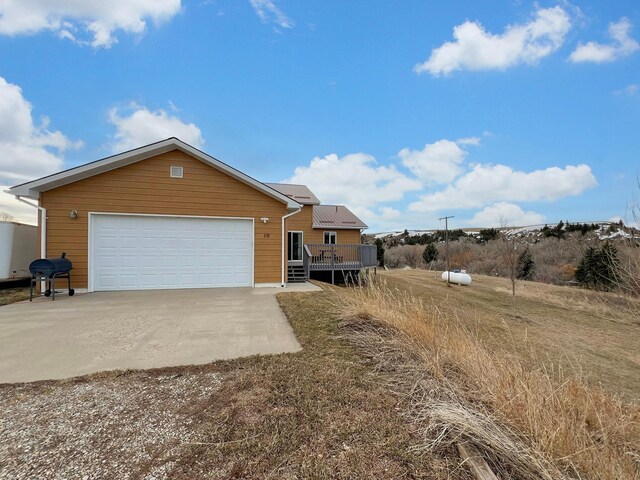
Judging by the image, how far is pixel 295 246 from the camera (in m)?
17.3

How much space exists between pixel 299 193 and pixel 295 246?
11.9 ft

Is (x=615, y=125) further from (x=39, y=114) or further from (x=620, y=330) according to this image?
(x=39, y=114)

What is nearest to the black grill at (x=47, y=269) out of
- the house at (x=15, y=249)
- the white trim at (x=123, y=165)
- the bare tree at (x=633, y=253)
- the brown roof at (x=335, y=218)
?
the white trim at (x=123, y=165)

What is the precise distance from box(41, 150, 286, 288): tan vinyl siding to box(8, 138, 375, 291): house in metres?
0.03

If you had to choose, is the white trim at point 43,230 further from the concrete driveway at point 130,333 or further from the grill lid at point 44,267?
the concrete driveway at point 130,333

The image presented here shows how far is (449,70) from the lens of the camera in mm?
11016

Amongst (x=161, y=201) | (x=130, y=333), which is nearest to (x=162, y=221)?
(x=161, y=201)

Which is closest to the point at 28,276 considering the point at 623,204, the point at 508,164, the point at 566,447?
the point at 566,447

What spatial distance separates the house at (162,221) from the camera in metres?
8.96

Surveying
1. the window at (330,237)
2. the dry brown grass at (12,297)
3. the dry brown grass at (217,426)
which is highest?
the window at (330,237)

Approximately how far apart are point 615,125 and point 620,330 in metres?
7.36

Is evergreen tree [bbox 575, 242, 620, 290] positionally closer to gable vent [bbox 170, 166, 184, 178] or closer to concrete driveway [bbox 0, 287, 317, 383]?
concrete driveway [bbox 0, 287, 317, 383]

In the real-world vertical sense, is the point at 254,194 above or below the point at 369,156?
below

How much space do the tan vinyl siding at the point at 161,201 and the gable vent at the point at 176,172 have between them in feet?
0.39
